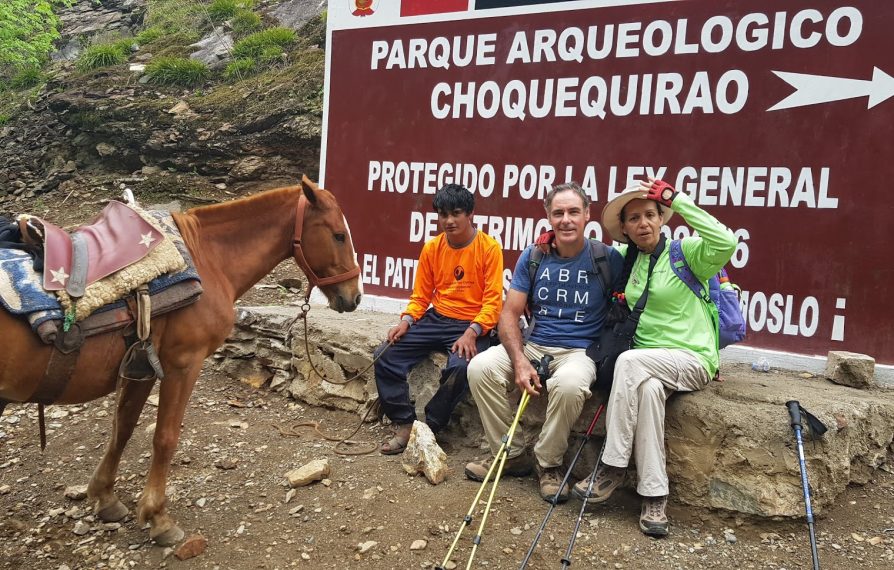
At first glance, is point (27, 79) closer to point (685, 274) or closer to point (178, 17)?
point (178, 17)

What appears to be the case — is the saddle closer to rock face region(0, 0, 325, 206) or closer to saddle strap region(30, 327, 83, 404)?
saddle strap region(30, 327, 83, 404)

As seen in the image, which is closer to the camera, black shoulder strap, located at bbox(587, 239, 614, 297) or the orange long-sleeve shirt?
black shoulder strap, located at bbox(587, 239, 614, 297)

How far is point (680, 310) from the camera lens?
3564mm

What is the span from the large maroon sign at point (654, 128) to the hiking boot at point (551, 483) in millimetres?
1980

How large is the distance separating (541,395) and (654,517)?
98 centimetres

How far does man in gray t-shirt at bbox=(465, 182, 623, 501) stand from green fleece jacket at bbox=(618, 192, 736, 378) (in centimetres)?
29

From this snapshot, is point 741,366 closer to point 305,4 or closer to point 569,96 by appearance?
point 569,96

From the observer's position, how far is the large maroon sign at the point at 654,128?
4.32m

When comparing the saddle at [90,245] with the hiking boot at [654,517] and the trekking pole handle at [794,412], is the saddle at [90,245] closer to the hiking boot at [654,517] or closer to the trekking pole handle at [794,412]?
the hiking boot at [654,517]

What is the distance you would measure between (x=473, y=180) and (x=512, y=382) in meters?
2.41

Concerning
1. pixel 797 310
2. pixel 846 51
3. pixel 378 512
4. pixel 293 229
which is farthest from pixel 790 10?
pixel 378 512

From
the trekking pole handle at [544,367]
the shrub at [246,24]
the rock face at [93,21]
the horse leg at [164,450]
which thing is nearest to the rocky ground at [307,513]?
the horse leg at [164,450]

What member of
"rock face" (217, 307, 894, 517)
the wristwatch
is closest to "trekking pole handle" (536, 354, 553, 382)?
"rock face" (217, 307, 894, 517)

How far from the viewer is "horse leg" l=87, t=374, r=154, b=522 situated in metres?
3.66
